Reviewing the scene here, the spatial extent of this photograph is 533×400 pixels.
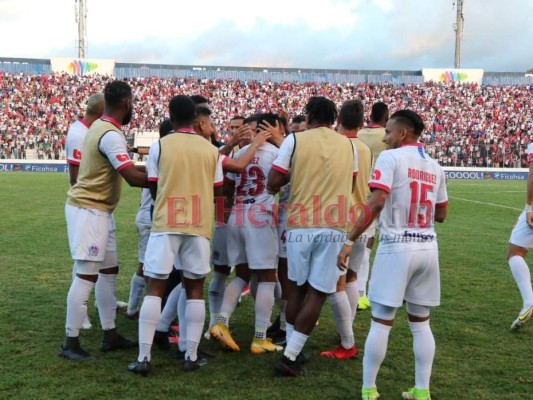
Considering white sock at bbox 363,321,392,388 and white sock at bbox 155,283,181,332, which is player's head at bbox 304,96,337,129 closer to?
white sock at bbox 363,321,392,388

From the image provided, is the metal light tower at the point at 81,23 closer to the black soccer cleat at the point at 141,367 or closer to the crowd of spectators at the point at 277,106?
the crowd of spectators at the point at 277,106

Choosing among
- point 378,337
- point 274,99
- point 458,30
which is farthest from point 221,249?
point 458,30

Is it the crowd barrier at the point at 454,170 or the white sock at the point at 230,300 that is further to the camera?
the crowd barrier at the point at 454,170

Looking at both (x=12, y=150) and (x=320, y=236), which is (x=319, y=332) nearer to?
(x=320, y=236)

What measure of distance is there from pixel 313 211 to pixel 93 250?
204 centimetres

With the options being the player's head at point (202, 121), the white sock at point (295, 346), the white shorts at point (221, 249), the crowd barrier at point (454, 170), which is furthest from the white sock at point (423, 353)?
the crowd barrier at point (454, 170)

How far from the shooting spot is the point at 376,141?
284 inches

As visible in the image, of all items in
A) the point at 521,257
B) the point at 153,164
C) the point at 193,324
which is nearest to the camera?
the point at 153,164

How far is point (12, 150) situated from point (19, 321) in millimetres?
34673

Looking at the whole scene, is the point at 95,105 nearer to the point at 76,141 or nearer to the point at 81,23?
the point at 76,141

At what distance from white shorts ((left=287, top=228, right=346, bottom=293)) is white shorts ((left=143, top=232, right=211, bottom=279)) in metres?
0.78

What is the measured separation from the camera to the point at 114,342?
221 inches

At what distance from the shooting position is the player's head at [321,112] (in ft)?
16.9

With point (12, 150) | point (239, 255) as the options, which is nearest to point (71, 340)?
point (239, 255)
